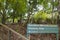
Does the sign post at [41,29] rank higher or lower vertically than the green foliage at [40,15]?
lower

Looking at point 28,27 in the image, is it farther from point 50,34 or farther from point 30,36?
point 50,34

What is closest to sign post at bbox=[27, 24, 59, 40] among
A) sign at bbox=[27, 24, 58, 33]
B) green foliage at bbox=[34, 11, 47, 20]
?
sign at bbox=[27, 24, 58, 33]

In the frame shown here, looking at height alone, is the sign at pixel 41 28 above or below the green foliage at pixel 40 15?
below

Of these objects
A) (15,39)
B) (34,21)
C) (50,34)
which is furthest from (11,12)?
(50,34)

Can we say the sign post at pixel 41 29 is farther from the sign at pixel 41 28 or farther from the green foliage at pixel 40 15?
the green foliage at pixel 40 15

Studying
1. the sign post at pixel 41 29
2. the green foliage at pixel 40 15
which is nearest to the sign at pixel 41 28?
the sign post at pixel 41 29

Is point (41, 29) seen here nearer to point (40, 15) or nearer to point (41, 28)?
point (41, 28)

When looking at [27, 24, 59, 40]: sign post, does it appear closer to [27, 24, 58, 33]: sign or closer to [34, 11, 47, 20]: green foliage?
[27, 24, 58, 33]: sign

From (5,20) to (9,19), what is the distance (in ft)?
0.89

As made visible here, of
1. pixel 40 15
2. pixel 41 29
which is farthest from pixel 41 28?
pixel 40 15

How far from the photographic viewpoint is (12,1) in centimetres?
813

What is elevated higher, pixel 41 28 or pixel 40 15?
pixel 40 15

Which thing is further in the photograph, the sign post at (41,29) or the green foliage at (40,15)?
the green foliage at (40,15)

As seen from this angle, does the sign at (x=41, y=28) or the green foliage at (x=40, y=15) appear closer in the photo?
the sign at (x=41, y=28)
